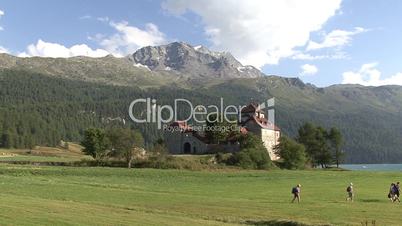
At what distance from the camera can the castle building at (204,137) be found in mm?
126125

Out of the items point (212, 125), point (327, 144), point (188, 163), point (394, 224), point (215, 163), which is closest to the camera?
point (394, 224)

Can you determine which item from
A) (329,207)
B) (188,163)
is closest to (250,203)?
(329,207)

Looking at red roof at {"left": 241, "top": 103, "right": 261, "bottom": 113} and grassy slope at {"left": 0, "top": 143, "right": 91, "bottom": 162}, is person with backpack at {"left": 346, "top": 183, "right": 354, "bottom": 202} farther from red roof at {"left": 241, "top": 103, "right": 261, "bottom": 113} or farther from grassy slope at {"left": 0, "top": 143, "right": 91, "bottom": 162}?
red roof at {"left": 241, "top": 103, "right": 261, "bottom": 113}

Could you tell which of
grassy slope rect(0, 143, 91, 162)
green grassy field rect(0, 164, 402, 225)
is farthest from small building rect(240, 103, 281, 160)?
green grassy field rect(0, 164, 402, 225)

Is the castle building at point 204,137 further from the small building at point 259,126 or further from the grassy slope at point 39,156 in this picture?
the grassy slope at point 39,156

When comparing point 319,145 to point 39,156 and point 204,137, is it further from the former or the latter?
point 39,156

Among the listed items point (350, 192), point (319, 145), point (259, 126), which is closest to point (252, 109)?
point (259, 126)

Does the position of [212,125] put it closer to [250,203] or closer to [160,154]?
[160,154]

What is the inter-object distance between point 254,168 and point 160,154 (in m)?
21.2

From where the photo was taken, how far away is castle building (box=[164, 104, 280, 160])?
126125mm

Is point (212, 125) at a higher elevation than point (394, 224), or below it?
higher

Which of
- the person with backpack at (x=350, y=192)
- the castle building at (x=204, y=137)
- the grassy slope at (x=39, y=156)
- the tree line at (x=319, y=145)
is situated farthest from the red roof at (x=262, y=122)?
the person with backpack at (x=350, y=192)

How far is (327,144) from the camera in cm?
14562

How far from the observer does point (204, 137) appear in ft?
414
